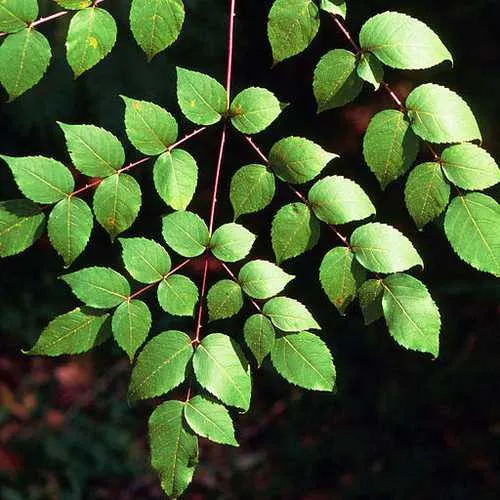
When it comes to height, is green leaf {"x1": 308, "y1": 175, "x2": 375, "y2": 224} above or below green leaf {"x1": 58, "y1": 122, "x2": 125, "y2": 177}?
below

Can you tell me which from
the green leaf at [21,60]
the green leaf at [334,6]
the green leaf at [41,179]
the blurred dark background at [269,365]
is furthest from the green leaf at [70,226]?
the blurred dark background at [269,365]

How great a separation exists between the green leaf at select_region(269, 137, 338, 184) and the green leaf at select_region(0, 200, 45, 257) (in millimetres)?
302

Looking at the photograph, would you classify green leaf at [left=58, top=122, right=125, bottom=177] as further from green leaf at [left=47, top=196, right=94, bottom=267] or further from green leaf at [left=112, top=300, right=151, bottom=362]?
green leaf at [left=112, top=300, right=151, bottom=362]

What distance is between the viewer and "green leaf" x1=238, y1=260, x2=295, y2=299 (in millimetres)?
1073

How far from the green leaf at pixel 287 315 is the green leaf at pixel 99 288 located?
18cm

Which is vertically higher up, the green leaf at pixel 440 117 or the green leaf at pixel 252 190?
the green leaf at pixel 440 117

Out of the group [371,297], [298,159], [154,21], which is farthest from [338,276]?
[154,21]

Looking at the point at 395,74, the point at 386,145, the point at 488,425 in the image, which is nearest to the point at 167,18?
the point at 386,145

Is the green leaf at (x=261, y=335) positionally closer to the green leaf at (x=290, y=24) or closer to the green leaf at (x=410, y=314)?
the green leaf at (x=410, y=314)

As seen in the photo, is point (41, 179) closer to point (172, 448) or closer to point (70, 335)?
point (70, 335)

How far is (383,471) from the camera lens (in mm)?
2727

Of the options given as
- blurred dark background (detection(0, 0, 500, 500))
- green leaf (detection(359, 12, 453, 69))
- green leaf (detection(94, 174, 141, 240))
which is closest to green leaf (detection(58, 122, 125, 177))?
green leaf (detection(94, 174, 141, 240))

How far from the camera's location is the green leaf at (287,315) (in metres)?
1.07

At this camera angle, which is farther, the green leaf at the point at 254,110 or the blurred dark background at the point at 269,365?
the blurred dark background at the point at 269,365
